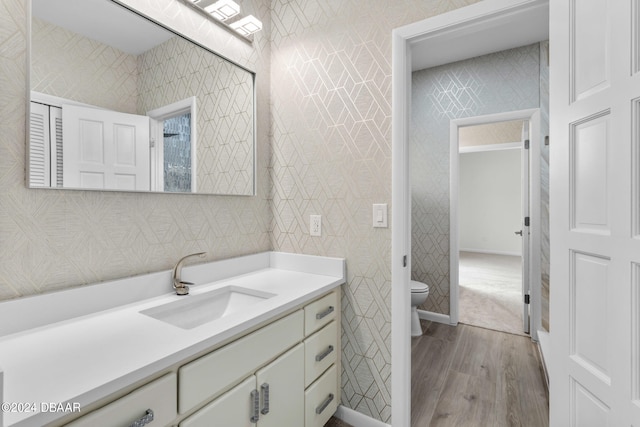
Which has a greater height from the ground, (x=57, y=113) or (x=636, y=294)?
(x=57, y=113)

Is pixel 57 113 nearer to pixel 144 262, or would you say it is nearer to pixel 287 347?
pixel 144 262

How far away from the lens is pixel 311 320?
4.76ft

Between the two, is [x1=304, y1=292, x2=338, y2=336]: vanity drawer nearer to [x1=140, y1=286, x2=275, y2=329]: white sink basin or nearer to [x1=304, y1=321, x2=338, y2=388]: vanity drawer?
[x1=304, y1=321, x2=338, y2=388]: vanity drawer

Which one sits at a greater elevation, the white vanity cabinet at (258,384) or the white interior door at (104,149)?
the white interior door at (104,149)

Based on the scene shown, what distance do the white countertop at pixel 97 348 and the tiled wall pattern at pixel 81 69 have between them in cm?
71

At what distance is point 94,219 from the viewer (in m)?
1.20

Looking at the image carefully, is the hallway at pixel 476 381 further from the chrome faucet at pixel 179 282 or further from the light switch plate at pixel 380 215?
the chrome faucet at pixel 179 282

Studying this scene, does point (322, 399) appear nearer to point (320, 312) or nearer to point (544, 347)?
point (320, 312)

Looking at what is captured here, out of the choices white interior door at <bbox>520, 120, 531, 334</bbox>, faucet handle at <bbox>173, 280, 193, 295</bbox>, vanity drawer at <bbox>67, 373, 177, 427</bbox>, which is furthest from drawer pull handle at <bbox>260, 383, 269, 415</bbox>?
white interior door at <bbox>520, 120, 531, 334</bbox>

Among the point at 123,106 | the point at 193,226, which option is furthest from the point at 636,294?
the point at 123,106

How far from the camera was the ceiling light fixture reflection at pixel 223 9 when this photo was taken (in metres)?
1.59

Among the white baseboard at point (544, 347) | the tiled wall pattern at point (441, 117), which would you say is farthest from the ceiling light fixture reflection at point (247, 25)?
the white baseboard at point (544, 347)

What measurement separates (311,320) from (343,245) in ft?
1.48

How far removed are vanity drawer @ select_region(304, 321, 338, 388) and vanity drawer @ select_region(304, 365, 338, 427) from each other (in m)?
0.04
